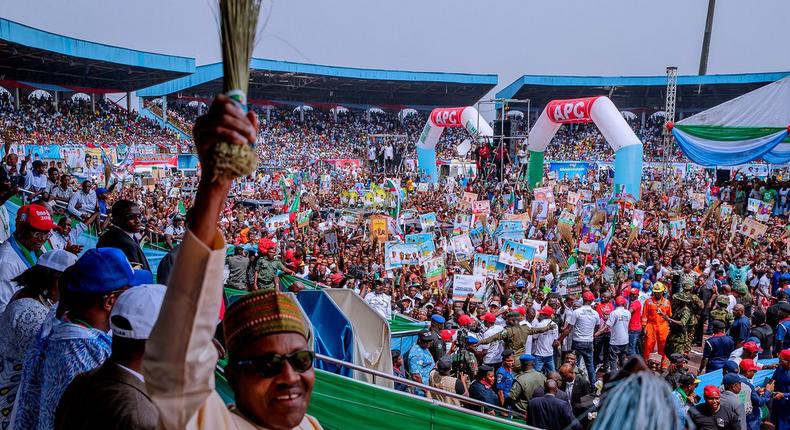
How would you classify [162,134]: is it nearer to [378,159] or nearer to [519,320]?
[378,159]

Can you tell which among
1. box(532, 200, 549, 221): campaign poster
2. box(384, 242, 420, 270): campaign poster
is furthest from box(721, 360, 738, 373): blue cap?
box(532, 200, 549, 221): campaign poster

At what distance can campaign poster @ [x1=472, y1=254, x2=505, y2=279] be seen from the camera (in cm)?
1020

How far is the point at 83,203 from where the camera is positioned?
895 cm

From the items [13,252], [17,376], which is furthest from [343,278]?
[17,376]

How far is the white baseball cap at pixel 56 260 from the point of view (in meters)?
2.95

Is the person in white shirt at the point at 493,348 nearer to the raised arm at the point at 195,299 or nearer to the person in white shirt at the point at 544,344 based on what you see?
the person in white shirt at the point at 544,344

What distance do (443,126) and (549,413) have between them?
20.5m

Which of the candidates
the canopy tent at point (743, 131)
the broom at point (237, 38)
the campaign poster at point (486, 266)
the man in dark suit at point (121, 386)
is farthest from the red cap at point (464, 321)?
the canopy tent at point (743, 131)

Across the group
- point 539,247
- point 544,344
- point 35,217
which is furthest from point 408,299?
point 35,217

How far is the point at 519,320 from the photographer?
296 inches

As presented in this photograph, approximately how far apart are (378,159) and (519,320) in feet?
74.6

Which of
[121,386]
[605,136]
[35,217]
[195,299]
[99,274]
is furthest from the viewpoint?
[605,136]

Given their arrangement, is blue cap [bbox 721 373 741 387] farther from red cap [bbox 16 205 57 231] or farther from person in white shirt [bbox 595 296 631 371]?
red cap [bbox 16 205 57 231]

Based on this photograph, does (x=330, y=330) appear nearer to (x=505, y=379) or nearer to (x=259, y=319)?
(x=505, y=379)
